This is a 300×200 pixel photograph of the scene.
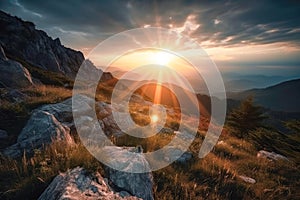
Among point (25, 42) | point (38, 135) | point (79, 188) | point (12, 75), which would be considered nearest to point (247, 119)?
point (38, 135)

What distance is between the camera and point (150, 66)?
1360 centimetres

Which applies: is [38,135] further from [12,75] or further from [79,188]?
[12,75]

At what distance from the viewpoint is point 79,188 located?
3.66 m

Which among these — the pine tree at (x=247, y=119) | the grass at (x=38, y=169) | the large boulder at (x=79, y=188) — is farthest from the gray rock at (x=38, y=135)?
the pine tree at (x=247, y=119)

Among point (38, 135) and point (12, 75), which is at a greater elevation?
point (12, 75)

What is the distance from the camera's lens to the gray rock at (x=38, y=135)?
18.7ft

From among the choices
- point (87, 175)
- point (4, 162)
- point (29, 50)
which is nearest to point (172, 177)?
point (87, 175)

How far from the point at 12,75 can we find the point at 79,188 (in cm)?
1867

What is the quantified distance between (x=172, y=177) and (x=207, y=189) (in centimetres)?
99

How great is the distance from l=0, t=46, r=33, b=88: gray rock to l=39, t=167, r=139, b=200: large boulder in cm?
1665

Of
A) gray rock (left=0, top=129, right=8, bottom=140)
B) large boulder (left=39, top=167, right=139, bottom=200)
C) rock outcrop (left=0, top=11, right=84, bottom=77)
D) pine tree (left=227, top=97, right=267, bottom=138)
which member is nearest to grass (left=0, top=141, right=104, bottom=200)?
large boulder (left=39, top=167, right=139, bottom=200)

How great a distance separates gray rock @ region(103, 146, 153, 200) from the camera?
433 cm

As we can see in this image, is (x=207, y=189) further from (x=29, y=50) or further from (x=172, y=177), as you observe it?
(x=29, y=50)

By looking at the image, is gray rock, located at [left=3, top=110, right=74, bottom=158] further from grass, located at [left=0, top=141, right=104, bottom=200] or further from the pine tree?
the pine tree
